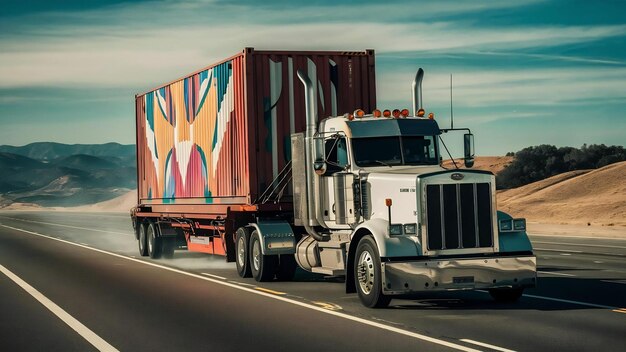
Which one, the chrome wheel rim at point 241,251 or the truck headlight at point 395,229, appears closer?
the truck headlight at point 395,229

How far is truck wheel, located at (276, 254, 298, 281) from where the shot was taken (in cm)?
1934

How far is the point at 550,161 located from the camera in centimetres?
9006

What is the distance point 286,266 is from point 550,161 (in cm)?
7392

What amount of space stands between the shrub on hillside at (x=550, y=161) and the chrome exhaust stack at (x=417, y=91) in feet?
225

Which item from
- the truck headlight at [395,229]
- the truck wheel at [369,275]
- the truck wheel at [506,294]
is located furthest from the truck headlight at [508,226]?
the truck wheel at [369,275]

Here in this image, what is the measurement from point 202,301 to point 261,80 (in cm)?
553

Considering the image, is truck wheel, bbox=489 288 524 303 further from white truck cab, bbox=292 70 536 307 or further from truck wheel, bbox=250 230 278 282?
truck wheel, bbox=250 230 278 282

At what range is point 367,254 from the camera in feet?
48.3

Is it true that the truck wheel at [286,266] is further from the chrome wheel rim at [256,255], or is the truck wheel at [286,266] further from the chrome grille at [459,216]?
the chrome grille at [459,216]

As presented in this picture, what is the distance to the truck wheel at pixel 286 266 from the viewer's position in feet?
63.5

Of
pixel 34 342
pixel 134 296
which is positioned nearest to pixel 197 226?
pixel 134 296

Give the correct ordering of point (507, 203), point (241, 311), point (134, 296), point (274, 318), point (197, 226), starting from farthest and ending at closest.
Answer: point (507, 203), point (197, 226), point (134, 296), point (241, 311), point (274, 318)

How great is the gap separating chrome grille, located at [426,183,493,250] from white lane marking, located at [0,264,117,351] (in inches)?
190

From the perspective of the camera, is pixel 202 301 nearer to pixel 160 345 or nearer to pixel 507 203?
pixel 160 345
